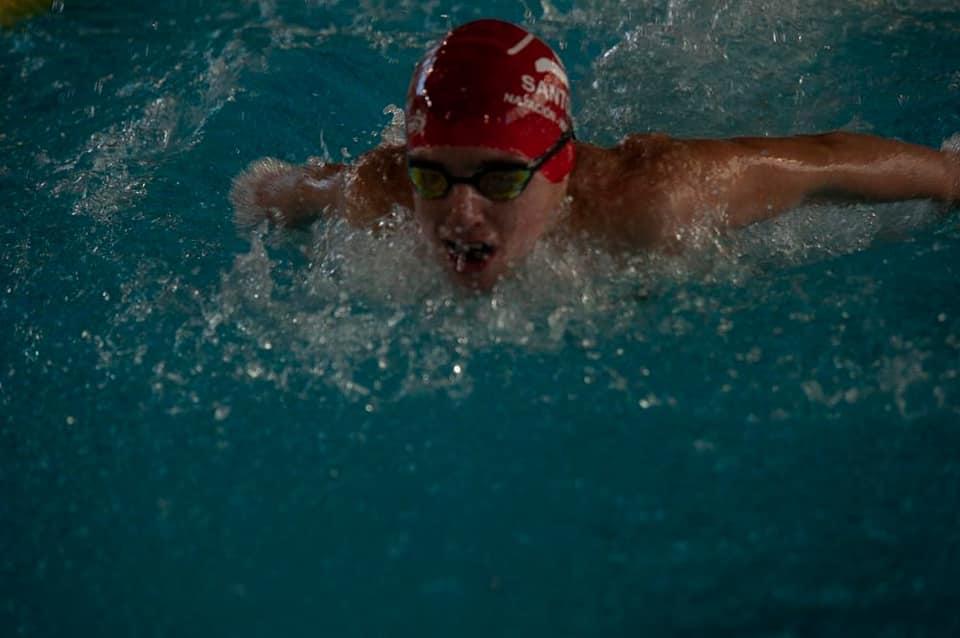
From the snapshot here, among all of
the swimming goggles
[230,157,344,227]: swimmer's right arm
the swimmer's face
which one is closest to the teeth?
the swimmer's face

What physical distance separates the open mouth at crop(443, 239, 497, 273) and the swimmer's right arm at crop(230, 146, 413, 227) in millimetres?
318

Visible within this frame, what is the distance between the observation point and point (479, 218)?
7.71 feet

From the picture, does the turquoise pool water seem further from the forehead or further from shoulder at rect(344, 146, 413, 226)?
the forehead

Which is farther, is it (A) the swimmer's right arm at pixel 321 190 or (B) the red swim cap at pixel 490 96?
(A) the swimmer's right arm at pixel 321 190

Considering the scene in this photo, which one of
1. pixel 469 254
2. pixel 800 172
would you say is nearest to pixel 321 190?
pixel 469 254

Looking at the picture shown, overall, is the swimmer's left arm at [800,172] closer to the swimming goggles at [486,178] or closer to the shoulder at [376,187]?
the swimming goggles at [486,178]

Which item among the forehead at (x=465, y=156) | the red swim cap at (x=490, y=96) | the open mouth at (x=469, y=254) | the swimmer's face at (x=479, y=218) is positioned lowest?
the open mouth at (x=469, y=254)

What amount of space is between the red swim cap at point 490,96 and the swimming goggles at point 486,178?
4 cm

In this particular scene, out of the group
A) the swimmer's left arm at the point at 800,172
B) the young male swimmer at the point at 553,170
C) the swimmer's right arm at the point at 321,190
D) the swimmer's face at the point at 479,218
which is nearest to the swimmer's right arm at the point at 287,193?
the swimmer's right arm at the point at 321,190

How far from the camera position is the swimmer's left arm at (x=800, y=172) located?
8.03 ft

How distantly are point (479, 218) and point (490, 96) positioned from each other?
31 cm

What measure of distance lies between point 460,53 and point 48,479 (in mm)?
1505

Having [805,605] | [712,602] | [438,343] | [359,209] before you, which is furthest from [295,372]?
[805,605]

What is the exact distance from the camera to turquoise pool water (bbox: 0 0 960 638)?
1903 millimetres
